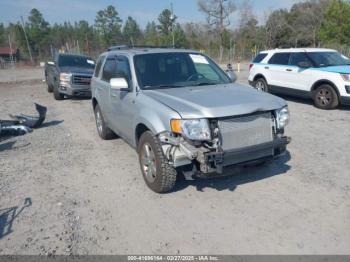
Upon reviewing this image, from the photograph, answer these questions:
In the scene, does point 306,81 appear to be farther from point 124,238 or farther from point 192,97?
point 124,238

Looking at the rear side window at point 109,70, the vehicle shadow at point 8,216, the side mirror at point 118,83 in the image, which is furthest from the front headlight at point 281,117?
the vehicle shadow at point 8,216

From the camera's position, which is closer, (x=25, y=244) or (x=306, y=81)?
(x=25, y=244)

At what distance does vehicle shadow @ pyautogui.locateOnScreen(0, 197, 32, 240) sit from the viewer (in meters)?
3.39

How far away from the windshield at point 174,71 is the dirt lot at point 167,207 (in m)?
1.49

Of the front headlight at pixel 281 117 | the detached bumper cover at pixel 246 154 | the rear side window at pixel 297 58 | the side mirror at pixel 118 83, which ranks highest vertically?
the rear side window at pixel 297 58

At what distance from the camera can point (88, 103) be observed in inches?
447

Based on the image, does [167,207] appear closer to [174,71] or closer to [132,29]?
[174,71]

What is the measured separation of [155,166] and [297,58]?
25.3 ft

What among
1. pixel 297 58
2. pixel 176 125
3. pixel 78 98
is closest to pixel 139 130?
pixel 176 125

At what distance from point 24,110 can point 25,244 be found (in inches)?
323

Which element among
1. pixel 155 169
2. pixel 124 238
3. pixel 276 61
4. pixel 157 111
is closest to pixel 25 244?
pixel 124 238

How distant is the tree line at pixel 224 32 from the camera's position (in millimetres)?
38438

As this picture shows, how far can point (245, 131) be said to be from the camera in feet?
12.0

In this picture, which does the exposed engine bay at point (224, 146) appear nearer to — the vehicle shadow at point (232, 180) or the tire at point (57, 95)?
the vehicle shadow at point (232, 180)
